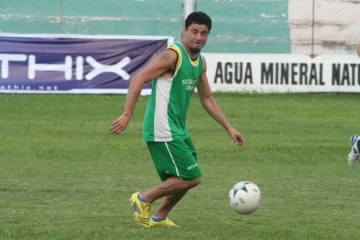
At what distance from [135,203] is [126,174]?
383cm

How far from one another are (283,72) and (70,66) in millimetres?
5124

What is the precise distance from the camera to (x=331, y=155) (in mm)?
15273

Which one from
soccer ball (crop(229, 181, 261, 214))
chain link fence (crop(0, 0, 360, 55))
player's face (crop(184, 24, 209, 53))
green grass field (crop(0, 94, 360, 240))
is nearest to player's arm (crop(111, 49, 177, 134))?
player's face (crop(184, 24, 209, 53))

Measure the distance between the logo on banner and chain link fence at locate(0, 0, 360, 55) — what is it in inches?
118

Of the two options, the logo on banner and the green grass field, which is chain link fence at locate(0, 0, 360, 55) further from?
the green grass field

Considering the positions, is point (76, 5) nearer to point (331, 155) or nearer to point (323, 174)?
point (331, 155)

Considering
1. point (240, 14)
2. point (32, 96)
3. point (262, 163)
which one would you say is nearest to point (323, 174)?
point (262, 163)

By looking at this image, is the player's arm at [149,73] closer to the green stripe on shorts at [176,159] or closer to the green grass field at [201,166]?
the green stripe on shorts at [176,159]

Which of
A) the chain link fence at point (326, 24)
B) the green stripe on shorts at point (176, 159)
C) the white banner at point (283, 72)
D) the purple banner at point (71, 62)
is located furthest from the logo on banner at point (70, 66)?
the green stripe on shorts at point (176, 159)

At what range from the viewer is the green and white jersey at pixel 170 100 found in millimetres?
8898

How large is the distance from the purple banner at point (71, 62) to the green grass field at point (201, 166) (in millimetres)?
887

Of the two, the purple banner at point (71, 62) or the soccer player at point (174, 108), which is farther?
the purple banner at point (71, 62)

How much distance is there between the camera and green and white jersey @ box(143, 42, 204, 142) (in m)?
8.90

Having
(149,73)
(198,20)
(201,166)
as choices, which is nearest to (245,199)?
(149,73)
